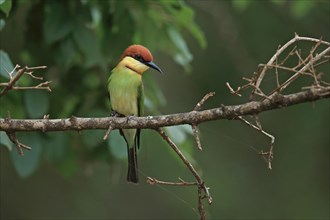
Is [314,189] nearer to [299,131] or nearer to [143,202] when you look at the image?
[299,131]

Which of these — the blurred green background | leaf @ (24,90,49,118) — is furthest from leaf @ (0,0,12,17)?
leaf @ (24,90,49,118)

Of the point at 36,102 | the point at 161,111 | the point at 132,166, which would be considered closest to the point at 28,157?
the point at 36,102

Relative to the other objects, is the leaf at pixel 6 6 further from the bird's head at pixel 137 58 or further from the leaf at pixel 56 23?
the bird's head at pixel 137 58

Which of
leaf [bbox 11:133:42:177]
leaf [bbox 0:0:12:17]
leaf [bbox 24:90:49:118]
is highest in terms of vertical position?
leaf [bbox 0:0:12:17]

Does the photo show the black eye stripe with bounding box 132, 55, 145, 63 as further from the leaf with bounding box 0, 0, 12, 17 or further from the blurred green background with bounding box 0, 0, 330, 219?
the leaf with bounding box 0, 0, 12, 17

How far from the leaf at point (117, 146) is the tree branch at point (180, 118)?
34.4 inches

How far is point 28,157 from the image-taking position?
3.64 meters

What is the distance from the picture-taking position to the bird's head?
3.88 meters

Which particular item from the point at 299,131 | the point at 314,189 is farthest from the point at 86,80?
the point at 314,189

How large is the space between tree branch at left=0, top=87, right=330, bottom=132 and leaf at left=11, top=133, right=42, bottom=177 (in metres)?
0.85

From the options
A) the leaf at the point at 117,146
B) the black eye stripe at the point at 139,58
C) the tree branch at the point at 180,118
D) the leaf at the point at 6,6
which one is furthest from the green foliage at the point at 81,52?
the tree branch at the point at 180,118

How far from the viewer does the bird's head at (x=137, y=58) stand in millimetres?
3881

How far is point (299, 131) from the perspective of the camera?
19.6ft

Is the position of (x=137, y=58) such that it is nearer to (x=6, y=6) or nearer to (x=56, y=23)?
(x=56, y=23)
